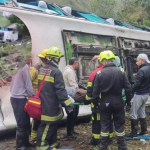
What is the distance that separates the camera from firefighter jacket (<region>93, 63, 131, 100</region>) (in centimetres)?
359

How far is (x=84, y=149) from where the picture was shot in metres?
4.04

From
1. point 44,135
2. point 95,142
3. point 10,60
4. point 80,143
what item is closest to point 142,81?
point 95,142

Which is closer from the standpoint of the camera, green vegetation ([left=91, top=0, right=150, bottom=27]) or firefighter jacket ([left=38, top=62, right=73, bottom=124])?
firefighter jacket ([left=38, top=62, right=73, bottom=124])

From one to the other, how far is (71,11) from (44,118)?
14.4ft

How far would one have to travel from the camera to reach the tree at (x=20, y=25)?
4.15 m

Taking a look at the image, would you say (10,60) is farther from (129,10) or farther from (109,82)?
(129,10)

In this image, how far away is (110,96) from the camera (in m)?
3.63

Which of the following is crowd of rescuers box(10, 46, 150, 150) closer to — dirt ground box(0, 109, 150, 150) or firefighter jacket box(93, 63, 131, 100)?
firefighter jacket box(93, 63, 131, 100)

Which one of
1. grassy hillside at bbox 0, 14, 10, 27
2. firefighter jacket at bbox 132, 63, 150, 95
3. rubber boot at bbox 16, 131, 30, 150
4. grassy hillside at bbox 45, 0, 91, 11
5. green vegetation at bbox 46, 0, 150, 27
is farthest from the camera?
grassy hillside at bbox 45, 0, 91, 11

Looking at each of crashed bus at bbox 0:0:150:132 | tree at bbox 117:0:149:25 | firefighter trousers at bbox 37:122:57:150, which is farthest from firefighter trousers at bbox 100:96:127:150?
tree at bbox 117:0:149:25

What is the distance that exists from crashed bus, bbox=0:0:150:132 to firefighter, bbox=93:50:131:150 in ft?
5.37

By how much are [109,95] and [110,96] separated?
0.02 metres

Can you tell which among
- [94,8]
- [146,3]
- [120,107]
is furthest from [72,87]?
[94,8]

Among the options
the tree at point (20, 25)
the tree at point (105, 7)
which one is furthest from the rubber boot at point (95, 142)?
the tree at point (105, 7)
